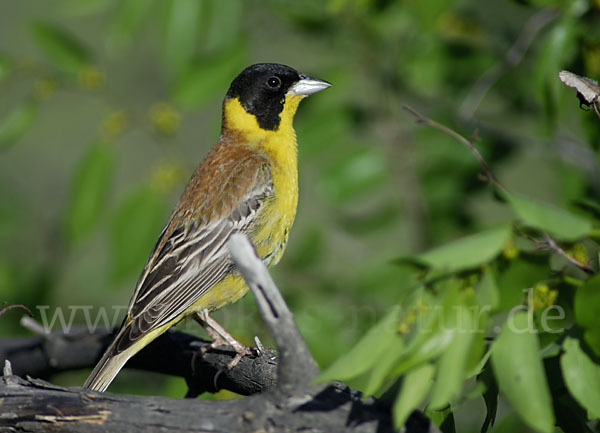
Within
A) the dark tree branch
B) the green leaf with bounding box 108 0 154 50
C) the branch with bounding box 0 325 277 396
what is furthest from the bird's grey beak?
the dark tree branch

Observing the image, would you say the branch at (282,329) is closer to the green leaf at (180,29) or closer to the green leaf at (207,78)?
the green leaf at (180,29)

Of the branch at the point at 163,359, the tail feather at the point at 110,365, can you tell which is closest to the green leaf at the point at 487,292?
the branch at the point at 163,359

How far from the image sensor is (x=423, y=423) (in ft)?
6.32

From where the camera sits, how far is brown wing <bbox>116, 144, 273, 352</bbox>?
3643 mm

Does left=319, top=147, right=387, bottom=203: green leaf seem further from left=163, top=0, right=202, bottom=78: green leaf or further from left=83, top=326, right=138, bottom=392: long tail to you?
left=83, top=326, right=138, bottom=392: long tail

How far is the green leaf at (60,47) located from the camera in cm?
383

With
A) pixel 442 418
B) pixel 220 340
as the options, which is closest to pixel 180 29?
pixel 220 340

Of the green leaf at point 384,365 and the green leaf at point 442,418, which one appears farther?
the green leaf at point 442,418

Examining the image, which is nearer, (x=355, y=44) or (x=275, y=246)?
(x=275, y=246)

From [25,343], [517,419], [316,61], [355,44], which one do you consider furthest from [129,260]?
[316,61]

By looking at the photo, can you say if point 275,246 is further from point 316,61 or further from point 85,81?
point 316,61

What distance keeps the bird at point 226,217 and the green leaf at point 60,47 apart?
2.82 ft

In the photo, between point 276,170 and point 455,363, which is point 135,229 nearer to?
point 276,170

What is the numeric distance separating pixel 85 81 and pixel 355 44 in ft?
5.01
